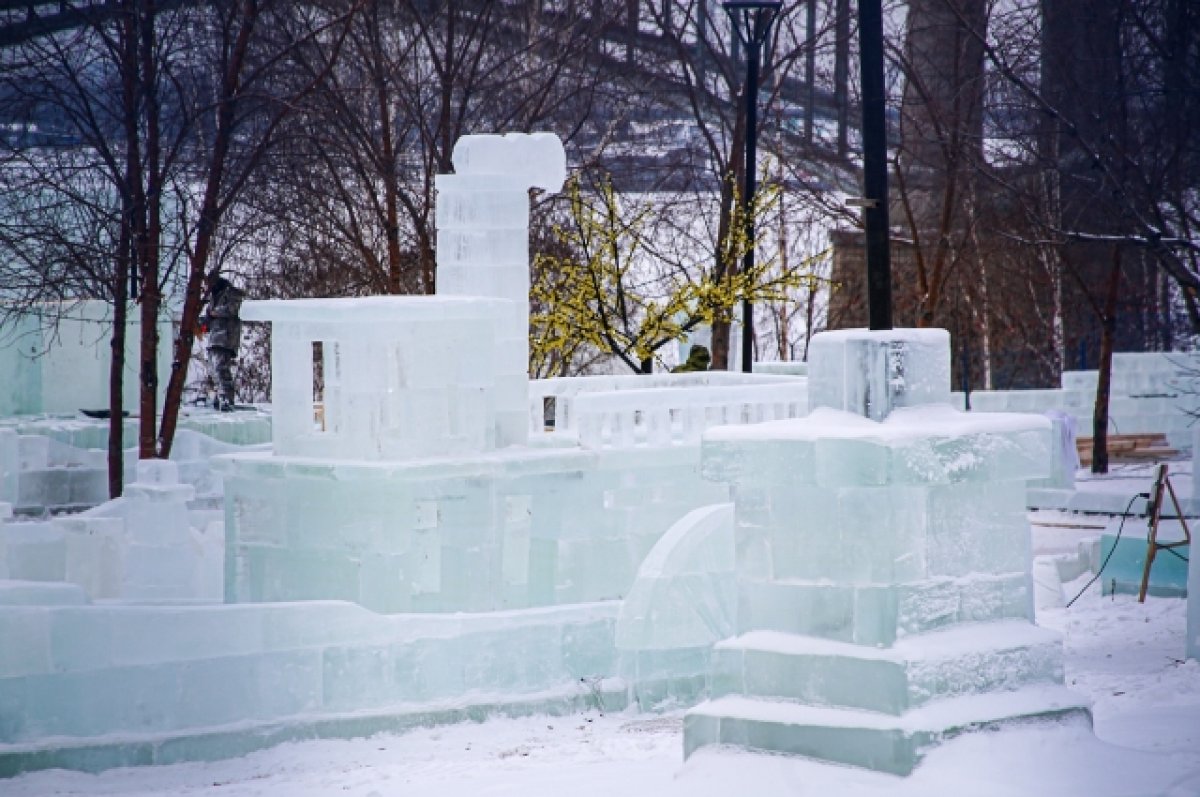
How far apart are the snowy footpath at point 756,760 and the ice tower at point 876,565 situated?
191 millimetres

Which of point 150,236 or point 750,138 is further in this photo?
point 750,138

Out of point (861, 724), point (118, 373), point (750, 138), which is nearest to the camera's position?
point (861, 724)

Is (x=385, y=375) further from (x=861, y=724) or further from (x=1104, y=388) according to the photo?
(x=1104, y=388)

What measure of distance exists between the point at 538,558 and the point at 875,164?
178 inches

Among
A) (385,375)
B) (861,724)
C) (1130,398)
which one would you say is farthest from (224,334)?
(861,724)

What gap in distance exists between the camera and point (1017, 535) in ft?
22.9

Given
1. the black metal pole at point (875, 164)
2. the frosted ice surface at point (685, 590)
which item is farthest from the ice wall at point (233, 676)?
the black metal pole at point (875, 164)

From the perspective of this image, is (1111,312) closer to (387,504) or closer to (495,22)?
(495,22)

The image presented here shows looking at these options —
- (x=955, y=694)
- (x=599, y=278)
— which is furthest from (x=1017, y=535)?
(x=599, y=278)

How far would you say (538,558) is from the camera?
14164 mm

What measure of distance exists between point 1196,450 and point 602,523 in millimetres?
7310

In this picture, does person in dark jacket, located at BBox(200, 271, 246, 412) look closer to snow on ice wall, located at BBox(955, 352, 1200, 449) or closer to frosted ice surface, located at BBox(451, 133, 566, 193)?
frosted ice surface, located at BBox(451, 133, 566, 193)

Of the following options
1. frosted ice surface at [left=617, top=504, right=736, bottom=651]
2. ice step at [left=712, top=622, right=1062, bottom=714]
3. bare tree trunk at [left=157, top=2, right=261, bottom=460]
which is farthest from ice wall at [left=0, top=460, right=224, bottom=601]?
ice step at [left=712, top=622, right=1062, bottom=714]

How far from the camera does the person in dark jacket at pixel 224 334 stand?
2208 centimetres
